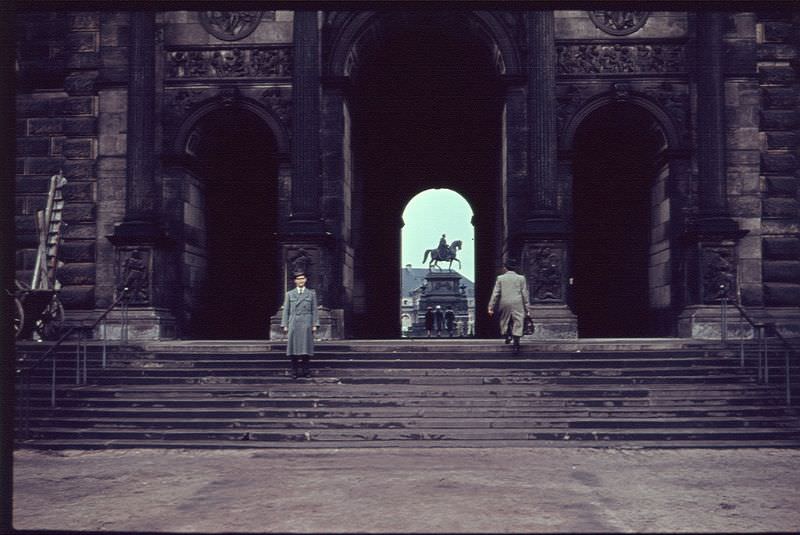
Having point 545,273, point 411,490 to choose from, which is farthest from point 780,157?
point 411,490

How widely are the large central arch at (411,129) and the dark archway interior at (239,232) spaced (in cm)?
227

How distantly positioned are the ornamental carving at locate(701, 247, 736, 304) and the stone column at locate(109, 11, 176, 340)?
1075 centimetres

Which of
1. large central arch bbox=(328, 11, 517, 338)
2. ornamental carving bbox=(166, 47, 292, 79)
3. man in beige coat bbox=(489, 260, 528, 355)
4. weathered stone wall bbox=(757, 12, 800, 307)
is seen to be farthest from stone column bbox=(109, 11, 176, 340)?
weathered stone wall bbox=(757, 12, 800, 307)

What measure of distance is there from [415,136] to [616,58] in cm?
1007

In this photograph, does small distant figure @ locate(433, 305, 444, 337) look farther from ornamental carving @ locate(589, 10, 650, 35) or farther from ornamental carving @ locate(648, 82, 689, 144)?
ornamental carving @ locate(589, 10, 650, 35)

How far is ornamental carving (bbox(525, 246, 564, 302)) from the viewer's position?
1595 centimetres

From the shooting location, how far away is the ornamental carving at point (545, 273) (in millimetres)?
15945

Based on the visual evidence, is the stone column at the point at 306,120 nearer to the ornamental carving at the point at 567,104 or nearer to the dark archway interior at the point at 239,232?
the dark archway interior at the point at 239,232

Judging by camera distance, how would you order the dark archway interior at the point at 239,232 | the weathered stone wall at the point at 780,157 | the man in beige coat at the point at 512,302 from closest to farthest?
1. the man in beige coat at the point at 512,302
2. the weathered stone wall at the point at 780,157
3. the dark archway interior at the point at 239,232

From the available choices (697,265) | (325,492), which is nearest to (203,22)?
(697,265)

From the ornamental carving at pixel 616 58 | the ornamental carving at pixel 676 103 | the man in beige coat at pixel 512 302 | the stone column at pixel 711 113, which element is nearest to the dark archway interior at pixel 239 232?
the ornamental carving at pixel 616 58

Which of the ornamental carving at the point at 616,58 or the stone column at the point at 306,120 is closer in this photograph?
the stone column at the point at 306,120

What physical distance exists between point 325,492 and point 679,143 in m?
12.5

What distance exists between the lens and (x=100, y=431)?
10.4 metres
